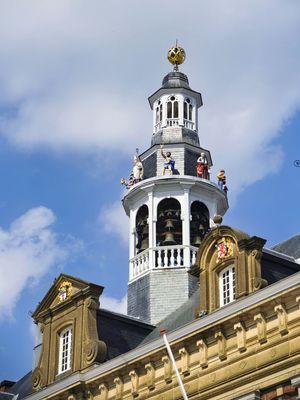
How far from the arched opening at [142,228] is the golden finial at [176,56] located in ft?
31.2

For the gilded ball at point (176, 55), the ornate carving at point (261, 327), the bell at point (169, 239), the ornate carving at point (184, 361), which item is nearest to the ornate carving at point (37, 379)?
the bell at point (169, 239)

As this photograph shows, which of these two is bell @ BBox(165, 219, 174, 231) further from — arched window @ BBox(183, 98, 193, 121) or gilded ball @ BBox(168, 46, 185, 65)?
gilded ball @ BBox(168, 46, 185, 65)

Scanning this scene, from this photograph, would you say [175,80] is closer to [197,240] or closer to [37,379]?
[197,240]

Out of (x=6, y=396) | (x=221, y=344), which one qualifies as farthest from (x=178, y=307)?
(x=221, y=344)

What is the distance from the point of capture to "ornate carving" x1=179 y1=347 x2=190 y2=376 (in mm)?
34344

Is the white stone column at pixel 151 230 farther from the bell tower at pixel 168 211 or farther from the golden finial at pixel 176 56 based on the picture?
the golden finial at pixel 176 56

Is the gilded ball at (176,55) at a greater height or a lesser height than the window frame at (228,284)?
greater

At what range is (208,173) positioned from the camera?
163ft

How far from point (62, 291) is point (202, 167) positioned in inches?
401

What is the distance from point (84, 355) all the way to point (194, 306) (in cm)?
453

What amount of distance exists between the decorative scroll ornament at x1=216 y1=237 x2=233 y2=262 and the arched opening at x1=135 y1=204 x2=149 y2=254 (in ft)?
39.4

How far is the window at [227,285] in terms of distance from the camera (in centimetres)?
3500

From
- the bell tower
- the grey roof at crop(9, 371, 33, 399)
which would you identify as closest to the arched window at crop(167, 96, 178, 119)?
the bell tower

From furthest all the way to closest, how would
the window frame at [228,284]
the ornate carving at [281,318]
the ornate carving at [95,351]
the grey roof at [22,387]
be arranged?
→ the grey roof at [22,387] → the ornate carving at [95,351] → the window frame at [228,284] → the ornate carving at [281,318]
